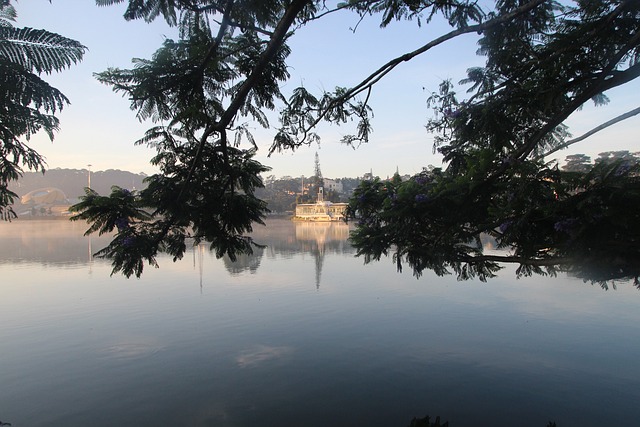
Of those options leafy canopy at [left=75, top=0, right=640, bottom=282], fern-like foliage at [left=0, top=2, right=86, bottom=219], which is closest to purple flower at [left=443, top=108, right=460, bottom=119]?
leafy canopy at [left=75, top=0, right=640, bottom=282]

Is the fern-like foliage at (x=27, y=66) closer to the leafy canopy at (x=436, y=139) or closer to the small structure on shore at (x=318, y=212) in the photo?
the leafy canopy at (x=436, y=139)

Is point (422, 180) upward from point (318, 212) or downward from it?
upward

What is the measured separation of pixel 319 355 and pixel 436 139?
3.99 meters

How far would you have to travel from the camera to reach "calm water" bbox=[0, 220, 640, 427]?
15.4ft

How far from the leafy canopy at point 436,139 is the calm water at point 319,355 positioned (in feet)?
7.50

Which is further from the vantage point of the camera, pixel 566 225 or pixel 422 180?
pixel 422 180

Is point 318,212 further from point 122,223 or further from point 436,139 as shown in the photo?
point 122,223

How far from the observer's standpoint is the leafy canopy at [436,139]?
8.66 feet

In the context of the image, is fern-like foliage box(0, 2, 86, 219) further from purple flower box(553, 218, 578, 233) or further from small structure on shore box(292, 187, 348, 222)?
small structure on shore box(292, 187, 348, 222)

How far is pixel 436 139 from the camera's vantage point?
3.81 m

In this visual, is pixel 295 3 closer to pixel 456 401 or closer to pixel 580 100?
pixel 580 100

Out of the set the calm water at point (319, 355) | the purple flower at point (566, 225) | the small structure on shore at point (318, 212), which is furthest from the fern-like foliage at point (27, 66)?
the small structure on shore at point (318, 212)

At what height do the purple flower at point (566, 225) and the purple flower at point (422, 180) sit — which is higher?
the purple flower at point (422, 180)

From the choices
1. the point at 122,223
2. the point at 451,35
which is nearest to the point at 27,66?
the point at 122,223
